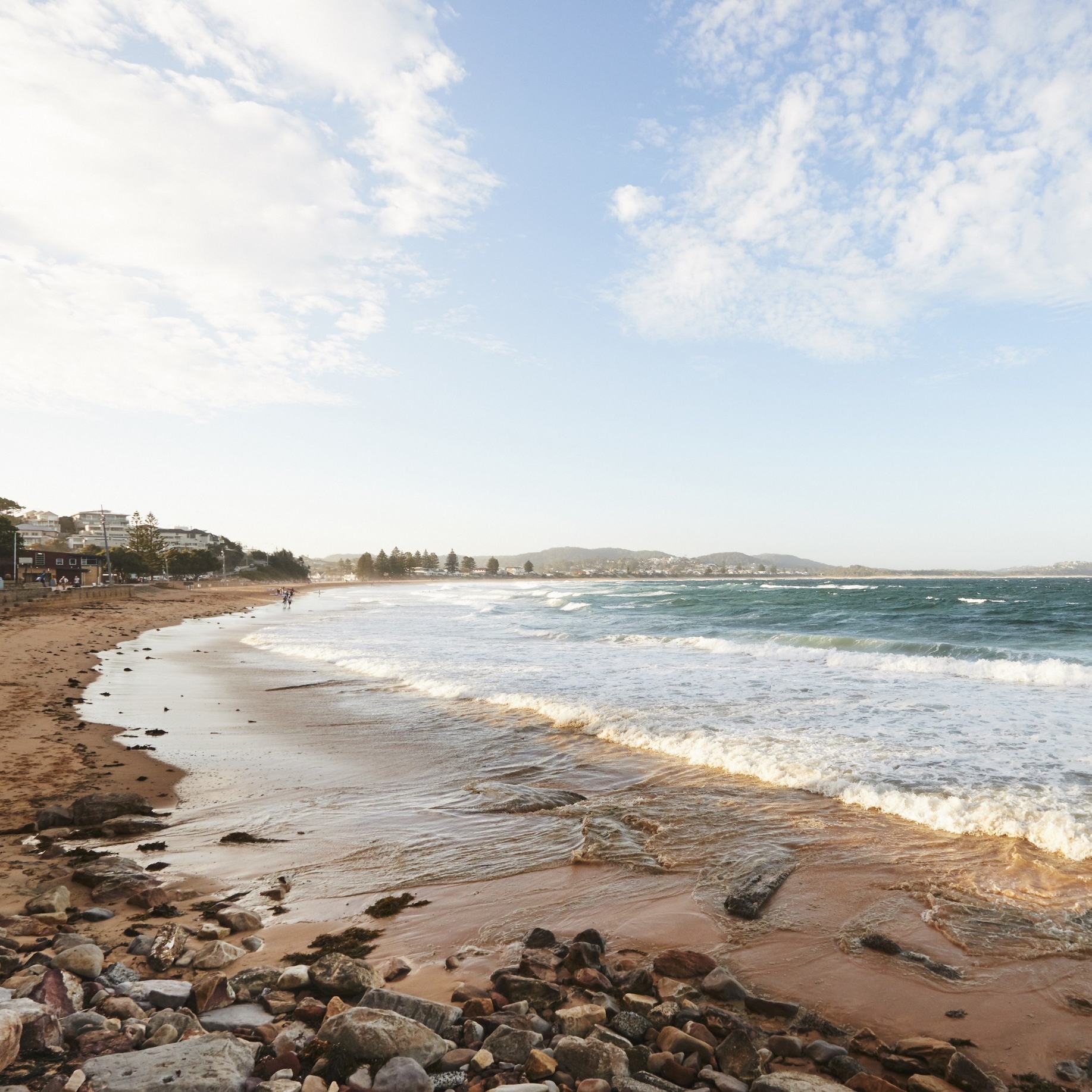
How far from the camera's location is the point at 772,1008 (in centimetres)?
382

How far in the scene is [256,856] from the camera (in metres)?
6.11

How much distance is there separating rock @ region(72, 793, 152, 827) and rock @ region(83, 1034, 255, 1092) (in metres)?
4.62

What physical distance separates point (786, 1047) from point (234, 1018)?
2.96 m

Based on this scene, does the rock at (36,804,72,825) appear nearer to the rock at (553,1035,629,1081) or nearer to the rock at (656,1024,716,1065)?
the rock at (553,1035,629,1081)

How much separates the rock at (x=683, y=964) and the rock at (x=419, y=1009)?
1.43 metres

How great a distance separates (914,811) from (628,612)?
38.9 metres

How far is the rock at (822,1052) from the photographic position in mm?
3410

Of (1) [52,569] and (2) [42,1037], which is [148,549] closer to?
(1) [52,569]

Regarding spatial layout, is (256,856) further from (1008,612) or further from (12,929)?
(1008,612)

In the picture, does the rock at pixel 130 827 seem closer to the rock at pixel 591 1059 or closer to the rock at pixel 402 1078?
the rock at pixel 402 1078

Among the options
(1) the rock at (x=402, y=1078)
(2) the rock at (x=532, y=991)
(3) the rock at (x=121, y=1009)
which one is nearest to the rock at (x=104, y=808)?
(3) the rock at (x=121, y=1009)

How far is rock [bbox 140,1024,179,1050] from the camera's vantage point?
3123 millimetres

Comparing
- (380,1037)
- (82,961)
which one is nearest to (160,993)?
(82,961)

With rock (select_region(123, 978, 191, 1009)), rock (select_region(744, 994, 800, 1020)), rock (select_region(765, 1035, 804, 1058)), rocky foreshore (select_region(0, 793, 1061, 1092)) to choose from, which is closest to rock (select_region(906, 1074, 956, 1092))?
rocky foreshore (select_region(0, 793, 1061, 1092))
